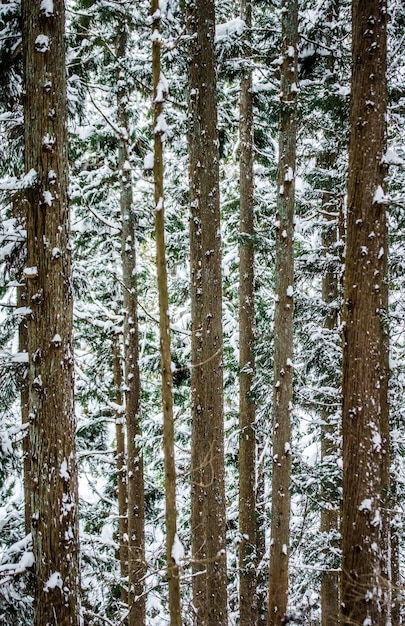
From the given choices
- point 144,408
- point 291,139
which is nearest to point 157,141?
point 291,139

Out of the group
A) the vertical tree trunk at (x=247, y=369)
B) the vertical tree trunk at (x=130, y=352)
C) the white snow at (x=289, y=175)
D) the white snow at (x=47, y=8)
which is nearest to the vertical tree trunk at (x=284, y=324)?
the white snow at (x=289, y=175)

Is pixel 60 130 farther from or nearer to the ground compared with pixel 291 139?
nearer to the ground

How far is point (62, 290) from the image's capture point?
185 inches

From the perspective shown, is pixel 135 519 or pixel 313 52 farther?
pixel 135 519

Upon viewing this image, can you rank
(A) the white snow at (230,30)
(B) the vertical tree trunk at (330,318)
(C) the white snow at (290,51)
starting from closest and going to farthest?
1. (C) the white snow at (290,51)
2. (A) the white snow at (230,30)
3. (B) the vertical tree trunk at (330,318)

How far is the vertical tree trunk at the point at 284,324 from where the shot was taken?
283 inches

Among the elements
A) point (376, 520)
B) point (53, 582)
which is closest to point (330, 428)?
point (376, 520)

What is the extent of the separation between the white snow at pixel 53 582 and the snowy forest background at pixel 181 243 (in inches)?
12.9

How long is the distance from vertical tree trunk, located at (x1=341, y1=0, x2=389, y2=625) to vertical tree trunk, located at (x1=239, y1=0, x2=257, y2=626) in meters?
4.29

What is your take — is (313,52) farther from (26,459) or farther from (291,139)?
(26,459)

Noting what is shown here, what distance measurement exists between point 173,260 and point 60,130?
7.57m

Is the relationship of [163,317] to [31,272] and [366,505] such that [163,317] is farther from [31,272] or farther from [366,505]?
[366,505]

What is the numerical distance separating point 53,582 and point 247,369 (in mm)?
6260

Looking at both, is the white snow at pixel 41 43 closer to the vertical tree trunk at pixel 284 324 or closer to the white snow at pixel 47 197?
the white snow at pixel 47 197
